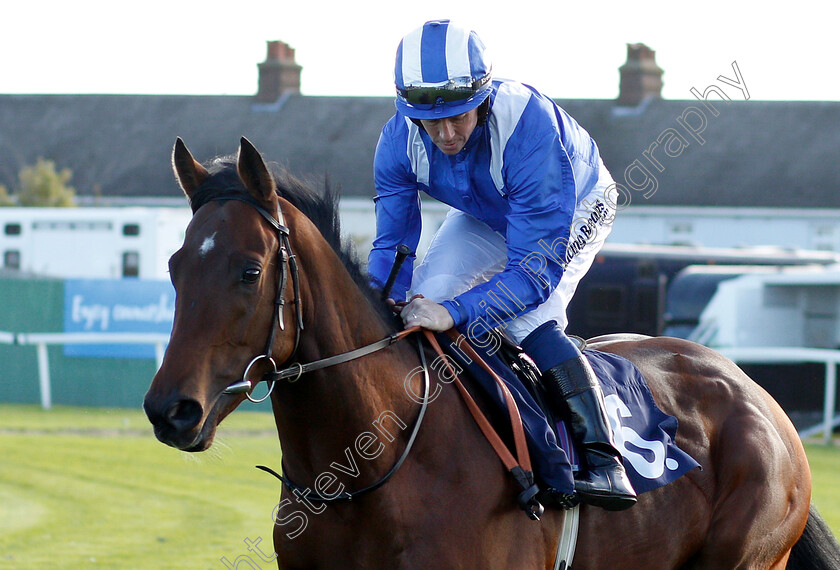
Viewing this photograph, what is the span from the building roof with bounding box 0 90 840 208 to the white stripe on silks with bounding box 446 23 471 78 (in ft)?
75.5

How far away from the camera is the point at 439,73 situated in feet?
10.2

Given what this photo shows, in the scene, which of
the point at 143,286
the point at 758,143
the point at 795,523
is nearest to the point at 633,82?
the point at 758,143

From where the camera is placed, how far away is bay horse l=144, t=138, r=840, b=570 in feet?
8.27

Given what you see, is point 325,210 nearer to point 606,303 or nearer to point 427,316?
point 427,316

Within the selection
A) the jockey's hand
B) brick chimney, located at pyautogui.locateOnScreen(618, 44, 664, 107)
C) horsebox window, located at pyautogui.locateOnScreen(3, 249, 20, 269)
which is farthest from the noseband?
brick chimney, located at pyautogui.locateOnScreen(618, 44, 664, 107)

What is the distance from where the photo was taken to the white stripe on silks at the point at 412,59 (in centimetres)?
311

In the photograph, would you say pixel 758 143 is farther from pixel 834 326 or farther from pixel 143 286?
pixel 143 286

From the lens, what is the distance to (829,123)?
29891 millimetres

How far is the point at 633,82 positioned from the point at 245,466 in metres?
24.2

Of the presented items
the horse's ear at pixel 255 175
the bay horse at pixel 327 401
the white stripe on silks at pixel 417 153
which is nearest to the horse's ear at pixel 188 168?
the bay horse at pixel 327 401

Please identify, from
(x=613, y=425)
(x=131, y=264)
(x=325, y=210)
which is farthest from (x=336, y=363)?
(x=131, y=264)

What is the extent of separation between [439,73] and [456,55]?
84 mm

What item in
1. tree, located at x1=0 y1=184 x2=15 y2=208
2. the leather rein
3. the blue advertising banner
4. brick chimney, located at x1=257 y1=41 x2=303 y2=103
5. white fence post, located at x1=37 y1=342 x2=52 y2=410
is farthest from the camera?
brick chimney, located at x1=257 y1=41 x2=303 y2=103

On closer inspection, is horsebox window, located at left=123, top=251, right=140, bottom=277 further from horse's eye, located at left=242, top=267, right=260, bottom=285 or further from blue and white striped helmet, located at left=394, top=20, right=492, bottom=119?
horse's eye, located at left=242, top=267, right=260, bottom=285
